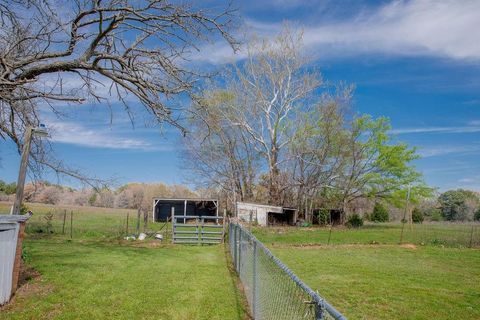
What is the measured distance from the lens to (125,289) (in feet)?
27.0

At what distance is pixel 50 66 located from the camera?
9875 mm

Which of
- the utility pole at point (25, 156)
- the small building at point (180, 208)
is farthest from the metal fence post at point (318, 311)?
the small building at point (180, 208)

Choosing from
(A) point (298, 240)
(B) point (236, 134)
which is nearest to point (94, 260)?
(A) point (298, 240)

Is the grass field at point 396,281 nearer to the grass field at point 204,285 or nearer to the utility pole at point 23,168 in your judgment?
the grass field at point 204,285

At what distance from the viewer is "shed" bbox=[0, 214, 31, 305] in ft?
21.7

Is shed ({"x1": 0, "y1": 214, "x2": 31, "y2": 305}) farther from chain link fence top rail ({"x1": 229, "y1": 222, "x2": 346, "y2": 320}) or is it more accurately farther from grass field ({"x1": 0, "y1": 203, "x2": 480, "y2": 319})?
chain link fence top rail ({"x1": 229, "y1": 222, "x2": 346, "y2": 320})

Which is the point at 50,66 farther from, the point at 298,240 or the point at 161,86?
the point at 298,240

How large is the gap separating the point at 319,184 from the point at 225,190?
375 inches

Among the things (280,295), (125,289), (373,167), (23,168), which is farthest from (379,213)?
(280,295)

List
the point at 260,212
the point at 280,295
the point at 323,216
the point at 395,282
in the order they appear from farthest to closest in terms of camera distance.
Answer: the point at 323,216, the point at 260,212, the point at 395,282, the point at 280,295

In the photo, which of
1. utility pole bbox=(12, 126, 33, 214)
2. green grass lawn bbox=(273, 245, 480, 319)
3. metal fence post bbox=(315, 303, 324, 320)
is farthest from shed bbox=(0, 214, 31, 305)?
green grass lawn bbox=(273, 245, 480, 319)

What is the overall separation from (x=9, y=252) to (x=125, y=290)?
2.30m

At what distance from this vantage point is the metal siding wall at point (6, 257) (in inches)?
261

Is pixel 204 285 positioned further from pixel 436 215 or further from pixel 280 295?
pixel 436 215
